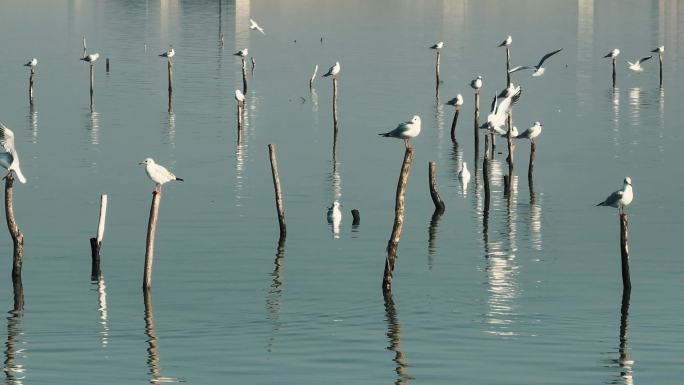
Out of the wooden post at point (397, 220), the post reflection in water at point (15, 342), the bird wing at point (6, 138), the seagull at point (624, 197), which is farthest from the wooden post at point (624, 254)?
the bird wing at point (6, 138)

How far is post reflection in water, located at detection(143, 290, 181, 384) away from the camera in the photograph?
22.0 metres

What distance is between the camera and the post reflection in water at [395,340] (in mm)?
22344

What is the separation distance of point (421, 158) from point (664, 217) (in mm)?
12786

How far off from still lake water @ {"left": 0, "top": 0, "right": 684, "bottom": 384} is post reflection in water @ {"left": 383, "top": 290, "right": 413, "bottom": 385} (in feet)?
0.21

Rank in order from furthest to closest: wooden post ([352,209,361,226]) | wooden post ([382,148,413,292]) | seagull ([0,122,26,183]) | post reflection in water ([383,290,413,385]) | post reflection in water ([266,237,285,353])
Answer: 1. wooden post ([352,209,361,226])
2. seagull ([0,122,26,183])
3. wooden post ([382,148,413,292])
4. post reflection in water ([266,237,285,353])
5. post reflection in water ([383,290,413,385])

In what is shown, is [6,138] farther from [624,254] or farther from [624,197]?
[624,197]

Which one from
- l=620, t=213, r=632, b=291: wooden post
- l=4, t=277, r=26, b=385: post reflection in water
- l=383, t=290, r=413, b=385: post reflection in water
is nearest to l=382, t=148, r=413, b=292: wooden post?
l=383, t=290, r=413, b=385: post reflection in water

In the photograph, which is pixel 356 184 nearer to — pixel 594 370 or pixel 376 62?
pixel 594 370

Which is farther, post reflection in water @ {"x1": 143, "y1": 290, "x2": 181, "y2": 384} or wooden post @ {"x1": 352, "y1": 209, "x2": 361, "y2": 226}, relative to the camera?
wooden post @ {"x1": 352, "y1": 209, "x2": 361, "y2": 226}

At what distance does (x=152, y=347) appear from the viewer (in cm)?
2411

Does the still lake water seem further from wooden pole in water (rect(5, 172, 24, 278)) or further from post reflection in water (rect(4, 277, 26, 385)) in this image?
wooden pole in water (rect(5, 172, 24, 278))

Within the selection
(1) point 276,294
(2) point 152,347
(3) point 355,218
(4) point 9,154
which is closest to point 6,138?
(4) point 9,154

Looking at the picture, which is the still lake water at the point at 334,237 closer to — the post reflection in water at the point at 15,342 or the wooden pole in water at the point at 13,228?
the post reflection in water at the point at 15,342

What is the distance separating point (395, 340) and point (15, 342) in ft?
21.4
